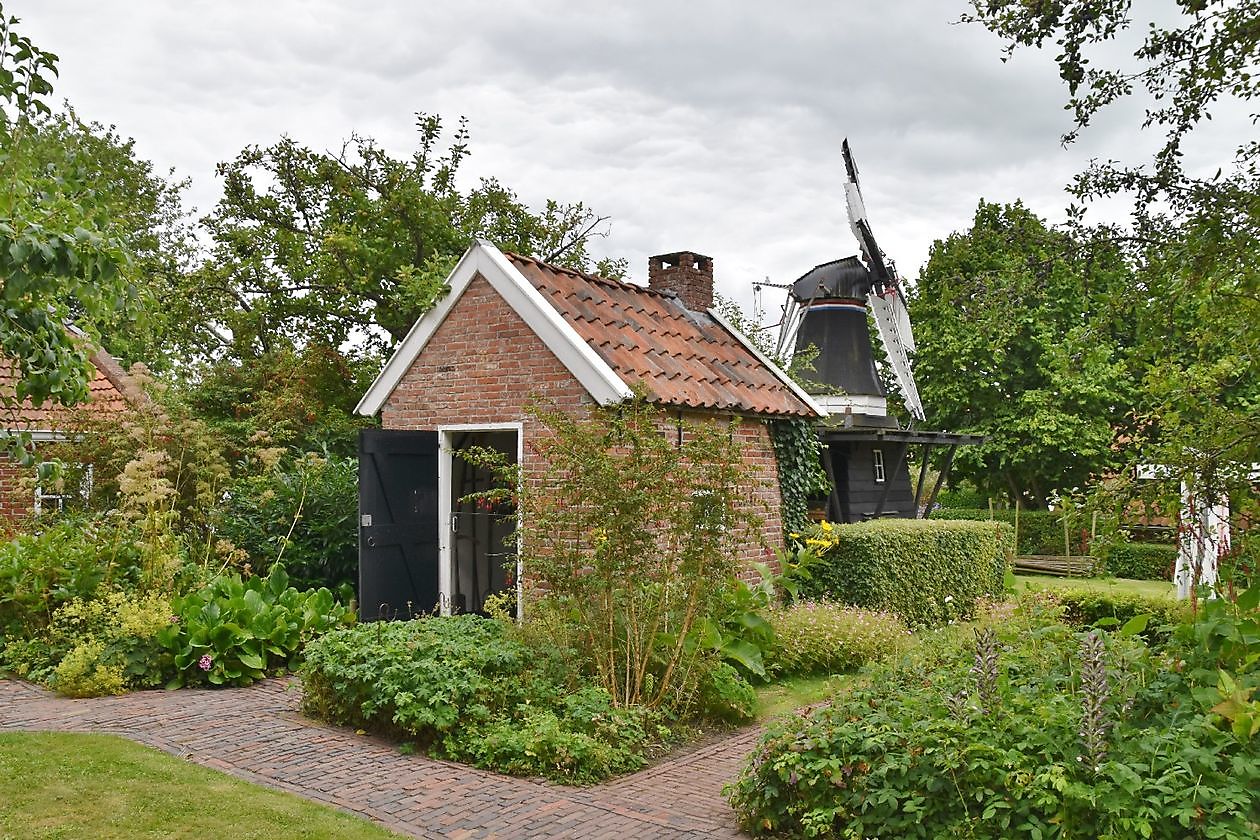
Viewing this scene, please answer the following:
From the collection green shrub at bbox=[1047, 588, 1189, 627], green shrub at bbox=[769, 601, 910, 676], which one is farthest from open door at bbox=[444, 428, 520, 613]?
green shrub at bbox=[1047, 588, 1189, 627]

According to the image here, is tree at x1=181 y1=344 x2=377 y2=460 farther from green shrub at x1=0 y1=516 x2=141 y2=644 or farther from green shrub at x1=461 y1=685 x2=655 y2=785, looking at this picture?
green shrub at x1=461 y1=685 x2=655 y2=785

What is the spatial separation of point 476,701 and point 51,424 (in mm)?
7239

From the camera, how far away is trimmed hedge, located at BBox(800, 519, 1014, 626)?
12000mm

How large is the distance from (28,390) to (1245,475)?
633 cm

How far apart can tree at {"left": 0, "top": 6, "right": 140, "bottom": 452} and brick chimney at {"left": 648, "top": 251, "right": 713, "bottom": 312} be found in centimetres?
1021

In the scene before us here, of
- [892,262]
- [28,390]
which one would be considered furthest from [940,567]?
[28,390]

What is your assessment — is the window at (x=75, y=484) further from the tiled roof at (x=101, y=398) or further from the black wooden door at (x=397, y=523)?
the black wooden door at (x=397, y=523)

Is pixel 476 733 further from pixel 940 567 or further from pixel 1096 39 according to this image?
pixel 940 567

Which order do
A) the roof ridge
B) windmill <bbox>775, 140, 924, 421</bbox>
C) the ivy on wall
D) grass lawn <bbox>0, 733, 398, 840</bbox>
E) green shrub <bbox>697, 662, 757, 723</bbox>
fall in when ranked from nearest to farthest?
grass lawn <bbox>0, 733, 398, 840</bbox> → green shrub <bbox>697, 662, 757, 723</bbox> → the roof ridge → the ivy on wall → windmill <bbox>775, 140, 924, 421</bbox>

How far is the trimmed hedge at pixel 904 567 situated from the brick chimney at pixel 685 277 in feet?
13.0

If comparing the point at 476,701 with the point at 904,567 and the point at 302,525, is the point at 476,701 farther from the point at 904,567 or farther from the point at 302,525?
the point at 904,567

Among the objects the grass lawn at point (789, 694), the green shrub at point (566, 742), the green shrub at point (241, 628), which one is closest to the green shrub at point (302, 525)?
the green shrub at point (241, 628)

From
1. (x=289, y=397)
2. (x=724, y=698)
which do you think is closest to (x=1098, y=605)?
(x=724, y=698)

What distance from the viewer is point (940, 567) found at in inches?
523
